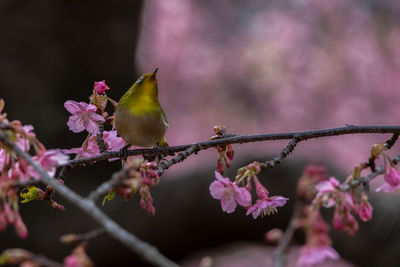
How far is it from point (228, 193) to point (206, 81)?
8613 millimetres

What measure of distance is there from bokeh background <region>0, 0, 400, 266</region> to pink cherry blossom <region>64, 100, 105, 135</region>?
307 cm

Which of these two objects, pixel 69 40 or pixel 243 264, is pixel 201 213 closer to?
pixel 69 40

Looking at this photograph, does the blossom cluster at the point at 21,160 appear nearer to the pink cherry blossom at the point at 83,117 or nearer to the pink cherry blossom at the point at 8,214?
the pink cherry blossom at the point at 8,214

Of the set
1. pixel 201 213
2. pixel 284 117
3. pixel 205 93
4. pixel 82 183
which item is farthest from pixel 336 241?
pixel 205 93

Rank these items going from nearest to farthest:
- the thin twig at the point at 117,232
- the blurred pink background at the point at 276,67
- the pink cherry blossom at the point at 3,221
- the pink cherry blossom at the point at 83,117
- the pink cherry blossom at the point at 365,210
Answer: the thin twig at the point at 117,232
the pink cherry blossom at the point at 3,221
the pink cherry blossom at the point at 365,210
the pink cherry blossom at the point at 83,117
the blurred pink background at the point at 276,67

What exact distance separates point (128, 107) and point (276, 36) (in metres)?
8.38

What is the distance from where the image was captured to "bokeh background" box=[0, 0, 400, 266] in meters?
5.21

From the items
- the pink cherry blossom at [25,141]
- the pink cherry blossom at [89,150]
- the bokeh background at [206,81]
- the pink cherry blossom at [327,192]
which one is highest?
the bokeh background at [206,81]

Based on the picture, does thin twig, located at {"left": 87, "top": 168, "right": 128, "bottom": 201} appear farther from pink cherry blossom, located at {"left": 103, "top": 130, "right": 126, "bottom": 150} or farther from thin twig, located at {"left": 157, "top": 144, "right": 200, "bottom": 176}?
pink cherry blossom, located at {"left": 103, "top": 130, "right": 126, "bottom": 150}

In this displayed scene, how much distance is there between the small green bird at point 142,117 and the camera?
245cm

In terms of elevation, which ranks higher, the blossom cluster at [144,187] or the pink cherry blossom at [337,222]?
the blossom cluster at [144,187]

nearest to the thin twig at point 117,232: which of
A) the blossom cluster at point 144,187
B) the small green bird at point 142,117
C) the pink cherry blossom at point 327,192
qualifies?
the blossom cluster at point 144,187

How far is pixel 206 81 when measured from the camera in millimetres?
10375

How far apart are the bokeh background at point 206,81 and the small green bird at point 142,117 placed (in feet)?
8.24
